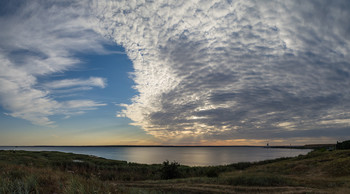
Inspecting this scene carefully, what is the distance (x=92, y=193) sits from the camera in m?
6.05

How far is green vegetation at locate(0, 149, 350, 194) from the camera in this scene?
23.9ft

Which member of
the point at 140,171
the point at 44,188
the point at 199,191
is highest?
the point at 44,188

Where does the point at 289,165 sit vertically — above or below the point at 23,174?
below

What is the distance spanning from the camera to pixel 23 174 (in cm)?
921

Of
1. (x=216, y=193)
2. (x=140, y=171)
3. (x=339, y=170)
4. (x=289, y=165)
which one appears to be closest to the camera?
(x=216, y=193)

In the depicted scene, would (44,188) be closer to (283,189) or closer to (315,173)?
(283,189)

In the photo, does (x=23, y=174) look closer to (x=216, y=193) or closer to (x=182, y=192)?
(x=182, y=192)

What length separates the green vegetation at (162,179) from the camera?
727cm

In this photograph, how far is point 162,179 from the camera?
85.3 feet

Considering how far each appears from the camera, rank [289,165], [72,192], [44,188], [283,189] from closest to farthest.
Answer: [72,192] < [44,188] < [283,189] < [289,165]

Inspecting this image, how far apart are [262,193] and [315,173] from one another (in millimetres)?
19149

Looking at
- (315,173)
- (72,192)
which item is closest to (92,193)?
(72,192)

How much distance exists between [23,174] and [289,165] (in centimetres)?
3569

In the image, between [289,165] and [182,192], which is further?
[289,165]
